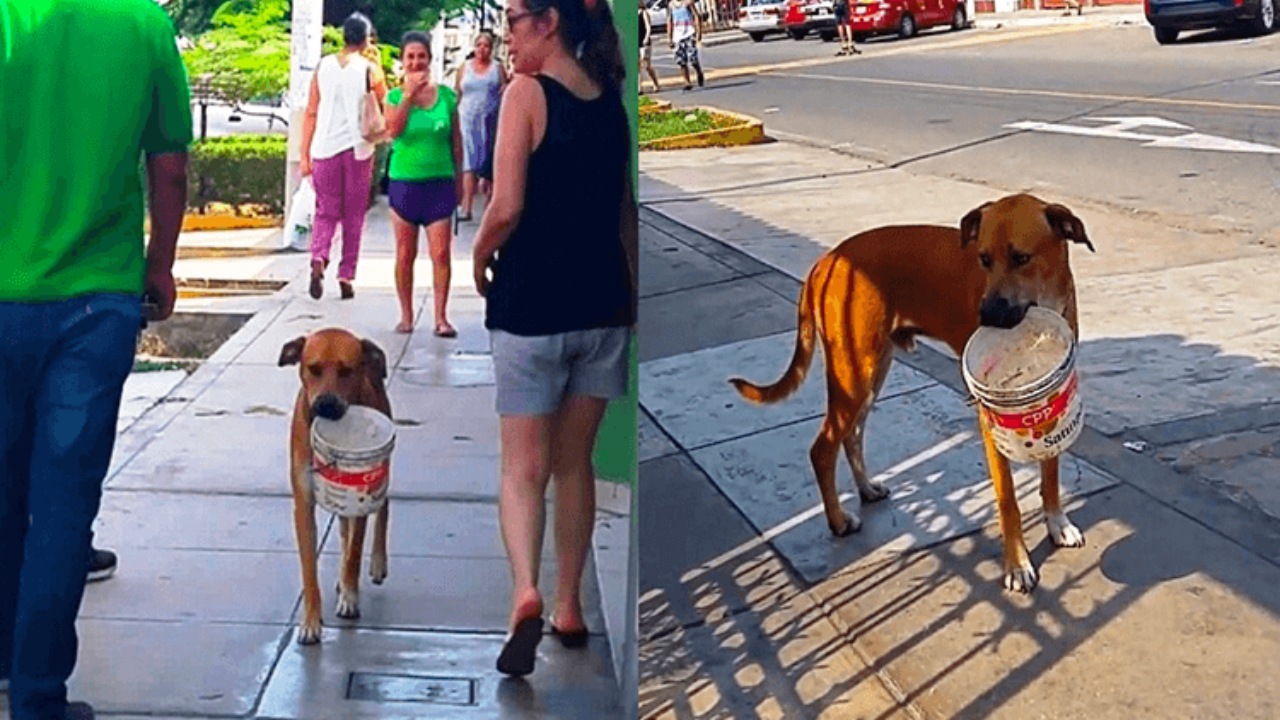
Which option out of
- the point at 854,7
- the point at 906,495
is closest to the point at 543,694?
the point at 906,495

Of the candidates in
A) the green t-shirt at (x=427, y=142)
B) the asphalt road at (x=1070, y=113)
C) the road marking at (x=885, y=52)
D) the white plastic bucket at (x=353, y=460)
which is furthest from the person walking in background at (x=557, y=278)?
the road marking at (x=885, y=52)

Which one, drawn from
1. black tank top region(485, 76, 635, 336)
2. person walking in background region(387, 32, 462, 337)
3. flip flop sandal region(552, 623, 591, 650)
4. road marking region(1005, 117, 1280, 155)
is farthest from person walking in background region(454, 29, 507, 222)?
road marking region(1005, 117, 1280, 155)

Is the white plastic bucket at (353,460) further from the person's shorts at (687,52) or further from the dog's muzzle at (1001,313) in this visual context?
the person's shorts at (687,52)

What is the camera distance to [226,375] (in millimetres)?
4133

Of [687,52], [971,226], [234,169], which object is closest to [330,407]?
[234,169]

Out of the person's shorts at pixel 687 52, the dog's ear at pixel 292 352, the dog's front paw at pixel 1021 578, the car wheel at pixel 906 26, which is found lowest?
the dog's front paw at pixel 1021 578

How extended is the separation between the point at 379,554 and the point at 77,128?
1.15 meters

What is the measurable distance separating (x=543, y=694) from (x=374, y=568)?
534 mm

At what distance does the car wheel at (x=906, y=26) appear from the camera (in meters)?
34.7

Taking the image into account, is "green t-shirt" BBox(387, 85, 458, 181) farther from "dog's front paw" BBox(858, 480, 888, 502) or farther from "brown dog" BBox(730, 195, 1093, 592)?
"dog's front paw" BBox(858, 480, 888, 502)

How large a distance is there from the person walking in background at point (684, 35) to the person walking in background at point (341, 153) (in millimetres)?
20677

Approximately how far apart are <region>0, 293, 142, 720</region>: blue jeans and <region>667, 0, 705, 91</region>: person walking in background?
→ 69.5ft

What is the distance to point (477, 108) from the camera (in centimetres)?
342

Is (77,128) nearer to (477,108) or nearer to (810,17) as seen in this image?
(477,108)
